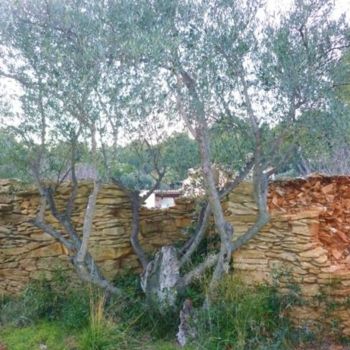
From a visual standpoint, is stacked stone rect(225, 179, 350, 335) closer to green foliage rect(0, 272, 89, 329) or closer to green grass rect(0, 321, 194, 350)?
green grass rect(0, 321, 194, 350)

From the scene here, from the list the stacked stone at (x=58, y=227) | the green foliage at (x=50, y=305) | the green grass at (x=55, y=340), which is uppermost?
the stacked stone at (x=58, y=227)

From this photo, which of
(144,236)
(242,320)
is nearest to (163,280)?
(242,320)

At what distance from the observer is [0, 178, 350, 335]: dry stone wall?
15.8ft

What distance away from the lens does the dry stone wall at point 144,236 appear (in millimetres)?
4820

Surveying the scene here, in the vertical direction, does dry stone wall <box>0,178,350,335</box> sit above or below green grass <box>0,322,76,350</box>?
above

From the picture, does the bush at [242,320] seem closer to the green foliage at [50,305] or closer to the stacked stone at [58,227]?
the green foliage at [50,305]

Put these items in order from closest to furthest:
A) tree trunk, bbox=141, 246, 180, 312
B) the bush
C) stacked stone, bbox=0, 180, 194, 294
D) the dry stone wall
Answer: the bush < tree trunk, bbox=141, 246, 180, 312 < the dry stone wall < stacked stone, bbox=0, 180, 194, 294

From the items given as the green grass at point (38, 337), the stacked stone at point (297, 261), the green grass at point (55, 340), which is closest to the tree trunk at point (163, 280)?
the green grass at point (55, 340)

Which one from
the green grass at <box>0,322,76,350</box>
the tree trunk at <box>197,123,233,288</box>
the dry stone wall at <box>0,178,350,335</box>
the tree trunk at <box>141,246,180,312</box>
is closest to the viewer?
the tree trunk at <box>197,123,233,288</box>

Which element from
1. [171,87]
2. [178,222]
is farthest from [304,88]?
[178,222]

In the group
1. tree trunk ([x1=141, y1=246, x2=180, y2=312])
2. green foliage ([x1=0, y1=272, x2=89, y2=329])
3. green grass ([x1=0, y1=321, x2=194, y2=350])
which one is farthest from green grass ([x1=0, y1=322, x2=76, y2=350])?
→ tree trunk ([x1=141, y1=246, x2=180, y2=312])

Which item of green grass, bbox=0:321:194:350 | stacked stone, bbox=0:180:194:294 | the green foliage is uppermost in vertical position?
stacked stone, bbox=0:180:194:294

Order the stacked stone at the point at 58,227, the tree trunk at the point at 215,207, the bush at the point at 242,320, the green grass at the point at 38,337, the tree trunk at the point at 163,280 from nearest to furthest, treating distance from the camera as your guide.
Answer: the bush at the point at 242,320 → the tree trunk at the point at 215,207 → the green grass at the point at 38,337 → the tree trunk at the point at 163,280 → the stacked stone at the point at 58,227

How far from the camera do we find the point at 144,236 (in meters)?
6.00
